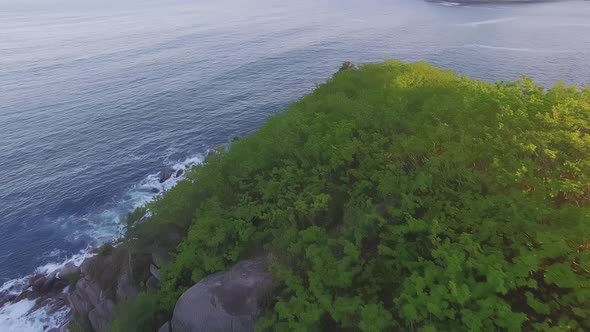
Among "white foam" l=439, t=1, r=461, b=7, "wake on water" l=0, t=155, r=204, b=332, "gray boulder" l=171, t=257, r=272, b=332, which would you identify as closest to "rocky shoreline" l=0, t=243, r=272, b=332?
"gray boulder" l=171, t=257, r=272, b=332

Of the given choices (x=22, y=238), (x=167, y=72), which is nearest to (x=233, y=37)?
(x=167, y=72)

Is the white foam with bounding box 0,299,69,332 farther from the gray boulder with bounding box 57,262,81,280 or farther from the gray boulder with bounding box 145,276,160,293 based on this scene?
the gray boulder with bounding box 145,276,160,293

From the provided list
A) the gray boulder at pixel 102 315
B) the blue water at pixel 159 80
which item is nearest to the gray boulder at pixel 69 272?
the blue water at pixel 159 80

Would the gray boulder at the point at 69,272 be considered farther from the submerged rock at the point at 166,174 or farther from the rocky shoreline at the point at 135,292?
the submerged rock at the point at 166,174

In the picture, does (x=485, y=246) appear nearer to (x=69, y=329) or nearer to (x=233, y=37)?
(x=69, y=329)

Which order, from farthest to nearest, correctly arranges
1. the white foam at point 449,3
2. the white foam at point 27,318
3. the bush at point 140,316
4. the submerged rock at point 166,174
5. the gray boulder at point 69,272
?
1. the white foam at point 449,3
2. the submerged rock at point 166,174
3. the gray boulder at point 69,272
4. the white foam at point 27,318
5. the bush at point 140,316

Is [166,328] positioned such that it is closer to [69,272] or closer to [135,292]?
[135,292]
